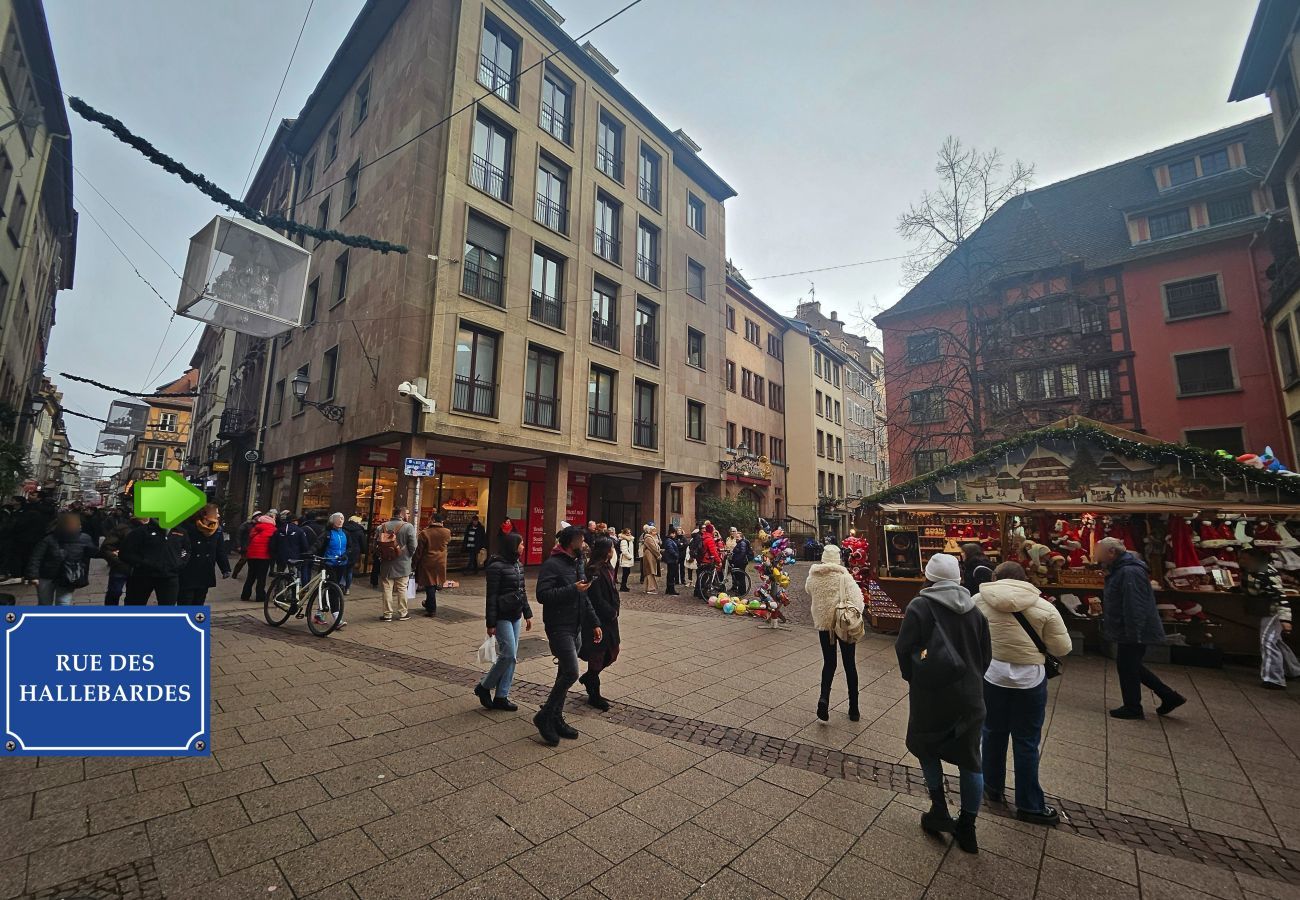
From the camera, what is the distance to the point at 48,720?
79.4 inches

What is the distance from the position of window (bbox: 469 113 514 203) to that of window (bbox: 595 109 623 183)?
4.37 m

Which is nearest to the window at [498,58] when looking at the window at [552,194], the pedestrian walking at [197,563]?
the window at [552,194]

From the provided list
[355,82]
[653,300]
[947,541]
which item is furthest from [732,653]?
[355,82]

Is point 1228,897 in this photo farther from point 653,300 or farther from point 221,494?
point 221,494

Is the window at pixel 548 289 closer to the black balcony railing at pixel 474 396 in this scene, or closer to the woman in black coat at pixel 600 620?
the black balcony railing at pixel 474 396

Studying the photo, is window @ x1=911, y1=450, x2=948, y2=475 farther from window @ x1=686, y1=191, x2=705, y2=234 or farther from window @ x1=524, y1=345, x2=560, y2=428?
window @ x1=524, y1=345, x2=560, y2=428

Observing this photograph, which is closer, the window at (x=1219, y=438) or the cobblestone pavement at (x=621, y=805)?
the cobblestone pavement at (x=621, y=805)

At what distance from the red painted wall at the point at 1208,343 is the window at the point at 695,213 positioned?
19108 mm

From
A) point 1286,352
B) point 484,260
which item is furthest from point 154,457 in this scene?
point 1286,352

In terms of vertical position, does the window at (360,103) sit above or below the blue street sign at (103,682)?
above

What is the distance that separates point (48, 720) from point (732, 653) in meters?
7.55

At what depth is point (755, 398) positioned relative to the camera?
35.9m

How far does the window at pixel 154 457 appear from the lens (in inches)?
2370

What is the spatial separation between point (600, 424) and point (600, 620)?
49.2 feet
